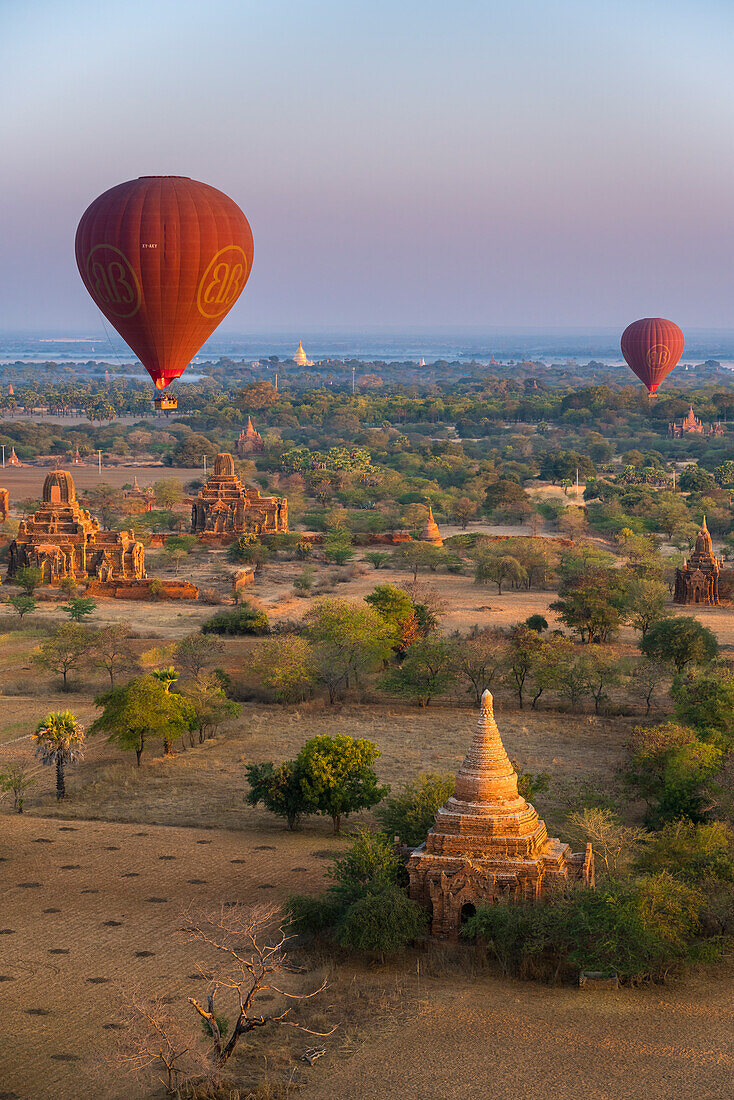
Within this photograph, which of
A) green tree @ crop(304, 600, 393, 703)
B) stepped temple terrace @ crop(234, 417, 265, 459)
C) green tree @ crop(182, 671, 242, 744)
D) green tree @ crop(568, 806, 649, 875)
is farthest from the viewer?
stepped temple terrace @ crop(234, 417, 265, 459)

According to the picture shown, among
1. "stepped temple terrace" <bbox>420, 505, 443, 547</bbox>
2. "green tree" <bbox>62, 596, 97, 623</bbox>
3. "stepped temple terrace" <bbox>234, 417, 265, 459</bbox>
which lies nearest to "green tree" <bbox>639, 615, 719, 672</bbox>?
"green tree" <bbox>62, 596, 97, 623</bbox>

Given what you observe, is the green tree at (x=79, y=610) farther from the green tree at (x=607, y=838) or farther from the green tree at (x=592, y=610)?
the green tree at (x=607, y=838)

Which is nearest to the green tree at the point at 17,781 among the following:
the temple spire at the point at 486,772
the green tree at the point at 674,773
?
the temple spire at the point at 486,772

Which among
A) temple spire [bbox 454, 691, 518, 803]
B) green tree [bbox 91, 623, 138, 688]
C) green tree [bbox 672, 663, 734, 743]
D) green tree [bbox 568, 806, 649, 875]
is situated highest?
temple spire [bbox 454, 691, 518, 803]

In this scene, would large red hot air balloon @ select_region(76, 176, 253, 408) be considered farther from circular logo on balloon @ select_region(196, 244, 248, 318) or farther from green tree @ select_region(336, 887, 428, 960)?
green tree @ select_region(336, 887, 428, 960)

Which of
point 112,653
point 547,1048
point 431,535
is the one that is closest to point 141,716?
point 112,653

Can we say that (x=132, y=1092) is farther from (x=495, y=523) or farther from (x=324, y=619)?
(x=495, y=523)

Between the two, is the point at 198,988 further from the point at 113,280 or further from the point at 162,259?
the point at 113,280
